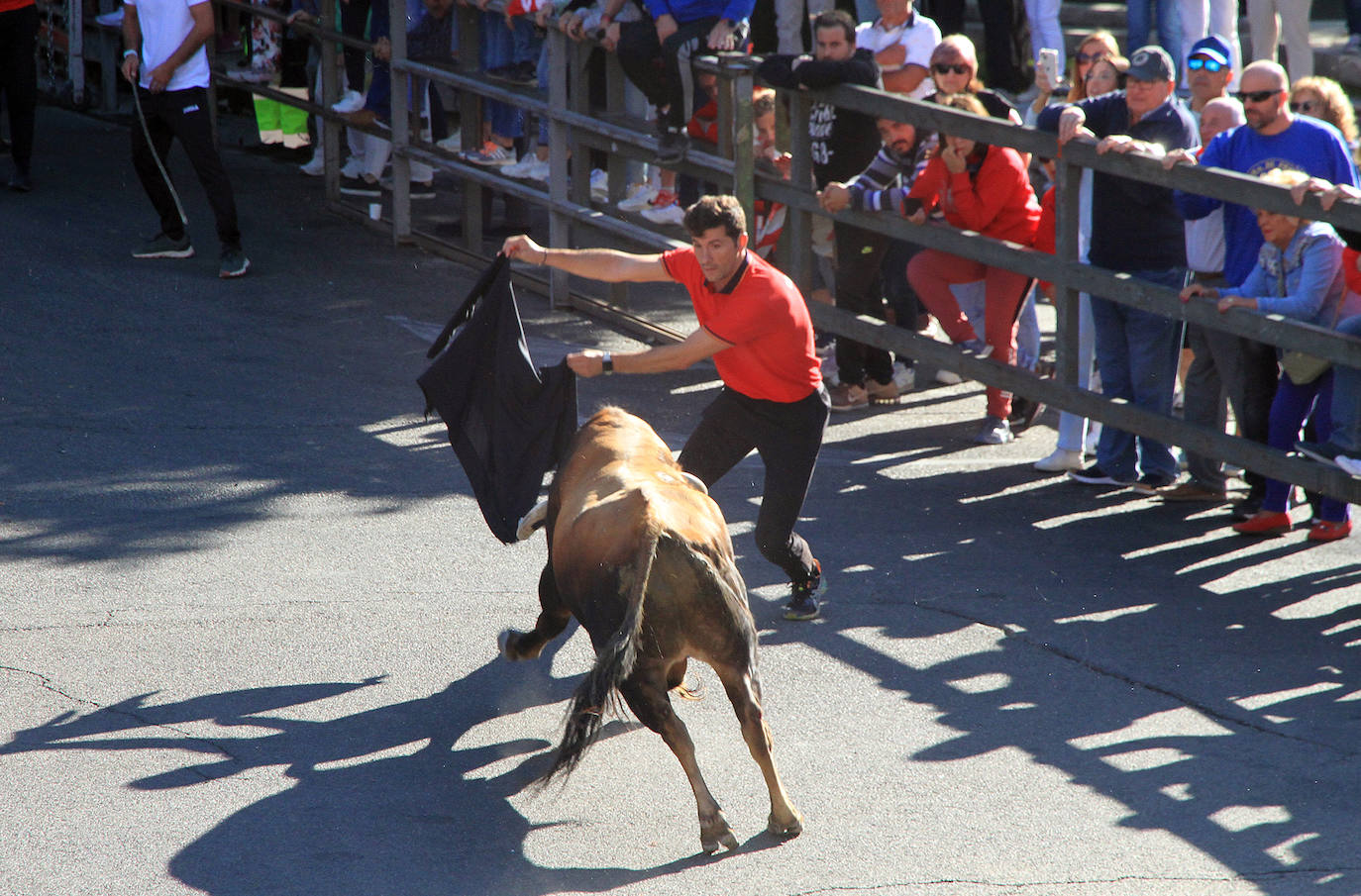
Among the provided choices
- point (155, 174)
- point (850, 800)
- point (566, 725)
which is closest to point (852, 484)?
point (850, 800)

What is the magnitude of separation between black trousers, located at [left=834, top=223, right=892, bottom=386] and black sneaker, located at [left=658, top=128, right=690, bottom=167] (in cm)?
122

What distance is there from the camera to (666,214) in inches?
415

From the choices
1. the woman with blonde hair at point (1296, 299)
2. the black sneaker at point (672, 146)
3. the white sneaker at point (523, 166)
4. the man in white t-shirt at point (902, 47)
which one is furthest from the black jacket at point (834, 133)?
the white sneaker at point (523, 166)

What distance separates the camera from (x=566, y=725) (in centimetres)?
470

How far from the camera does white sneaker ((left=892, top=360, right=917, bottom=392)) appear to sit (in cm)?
1023

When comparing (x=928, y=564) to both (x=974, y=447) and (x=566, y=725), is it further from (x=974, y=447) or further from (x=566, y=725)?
(x=566, y=725)

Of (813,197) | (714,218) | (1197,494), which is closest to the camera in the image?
(714,218)

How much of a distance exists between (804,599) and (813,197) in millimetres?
3335

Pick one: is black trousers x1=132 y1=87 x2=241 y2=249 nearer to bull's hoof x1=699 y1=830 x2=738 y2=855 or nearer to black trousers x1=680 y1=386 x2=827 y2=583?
black trousers x1=680 y1=386 x2=827 y2=583

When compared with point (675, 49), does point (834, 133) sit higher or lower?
lower

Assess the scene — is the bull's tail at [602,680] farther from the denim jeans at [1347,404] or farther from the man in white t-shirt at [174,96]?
the man in white t-shirt at [174,96]

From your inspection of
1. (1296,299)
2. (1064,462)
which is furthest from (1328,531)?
(1064,462)

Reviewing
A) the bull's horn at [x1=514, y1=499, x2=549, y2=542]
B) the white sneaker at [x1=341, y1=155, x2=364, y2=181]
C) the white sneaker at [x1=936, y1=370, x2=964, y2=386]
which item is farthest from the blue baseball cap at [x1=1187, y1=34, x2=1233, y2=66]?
the white sneaker at [x1=341, y1=155, x2=364, y2=181]

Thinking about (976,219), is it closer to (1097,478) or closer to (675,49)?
(1097,478)
